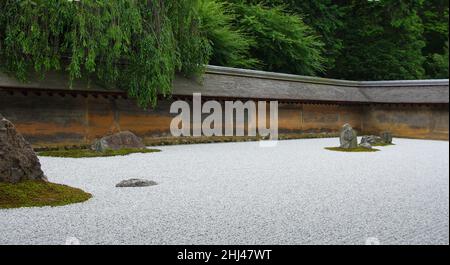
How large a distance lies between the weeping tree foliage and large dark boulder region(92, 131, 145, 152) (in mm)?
1209

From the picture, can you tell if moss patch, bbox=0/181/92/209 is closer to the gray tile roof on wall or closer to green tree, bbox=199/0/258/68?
the gray tile roof on wall

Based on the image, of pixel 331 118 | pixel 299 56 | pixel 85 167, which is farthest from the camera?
pixel 299 56

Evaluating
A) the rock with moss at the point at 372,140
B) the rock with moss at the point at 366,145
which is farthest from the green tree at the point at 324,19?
the rock with moss at the point at 366,145

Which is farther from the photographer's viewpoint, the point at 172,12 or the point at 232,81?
the point at 232,81

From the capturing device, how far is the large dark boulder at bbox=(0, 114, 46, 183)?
22.8 ft

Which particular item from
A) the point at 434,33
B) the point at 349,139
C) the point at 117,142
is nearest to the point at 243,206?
the point at 117,142

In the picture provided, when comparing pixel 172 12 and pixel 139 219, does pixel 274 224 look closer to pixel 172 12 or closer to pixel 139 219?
pixel 139 219

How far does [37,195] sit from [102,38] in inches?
284

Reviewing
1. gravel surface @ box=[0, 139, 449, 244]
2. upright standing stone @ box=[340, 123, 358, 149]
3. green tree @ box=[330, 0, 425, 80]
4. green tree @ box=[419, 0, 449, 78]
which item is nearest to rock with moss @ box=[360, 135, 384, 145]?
upright standing stone @ box=[340, 123, 358, 149]

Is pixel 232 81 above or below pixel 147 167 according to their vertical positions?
above

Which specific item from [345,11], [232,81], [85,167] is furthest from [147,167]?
[345,11]

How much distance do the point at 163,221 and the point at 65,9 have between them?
342 inches

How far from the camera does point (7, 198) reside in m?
6.47

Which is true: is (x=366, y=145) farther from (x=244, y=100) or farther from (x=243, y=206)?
(x=243, y=206)
